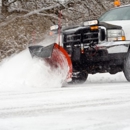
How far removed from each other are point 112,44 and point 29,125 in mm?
3922

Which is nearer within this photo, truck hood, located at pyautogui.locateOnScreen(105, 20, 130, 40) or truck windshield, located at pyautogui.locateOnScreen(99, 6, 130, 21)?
truck hood, located at pyautogui.locateOnScreen(105, 20, 130, 40)

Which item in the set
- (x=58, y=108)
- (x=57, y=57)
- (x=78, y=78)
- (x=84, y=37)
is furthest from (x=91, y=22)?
(x=58, y=108)

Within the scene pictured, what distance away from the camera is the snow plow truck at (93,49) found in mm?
6785

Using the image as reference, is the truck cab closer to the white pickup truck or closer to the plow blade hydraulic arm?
the white pickup truck

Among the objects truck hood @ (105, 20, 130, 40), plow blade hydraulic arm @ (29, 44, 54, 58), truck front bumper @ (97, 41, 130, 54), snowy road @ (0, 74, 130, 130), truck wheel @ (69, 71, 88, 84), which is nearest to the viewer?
snowy road @ (0, 74, 130, 130)

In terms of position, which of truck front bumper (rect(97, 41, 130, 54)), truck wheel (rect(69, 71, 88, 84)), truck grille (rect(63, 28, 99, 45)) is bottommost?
truck wheel (rect(69, 71, 88, 84))

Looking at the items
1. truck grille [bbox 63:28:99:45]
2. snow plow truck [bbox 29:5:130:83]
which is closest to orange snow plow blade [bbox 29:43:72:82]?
snow plow truck [bbox 29:5:130:83]

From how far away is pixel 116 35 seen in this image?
686 centimetres

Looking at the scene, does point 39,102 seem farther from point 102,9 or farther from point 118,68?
point 102,9

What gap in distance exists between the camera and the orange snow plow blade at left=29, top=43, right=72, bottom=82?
668cm

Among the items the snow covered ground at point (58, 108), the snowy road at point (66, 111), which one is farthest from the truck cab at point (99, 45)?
the snowy road at point (66, 111)

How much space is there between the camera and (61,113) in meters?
3.69

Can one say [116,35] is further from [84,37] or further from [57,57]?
[57,57]

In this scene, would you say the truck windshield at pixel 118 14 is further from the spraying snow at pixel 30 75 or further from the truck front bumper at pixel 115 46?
the spraying snow at pixel 30 75
